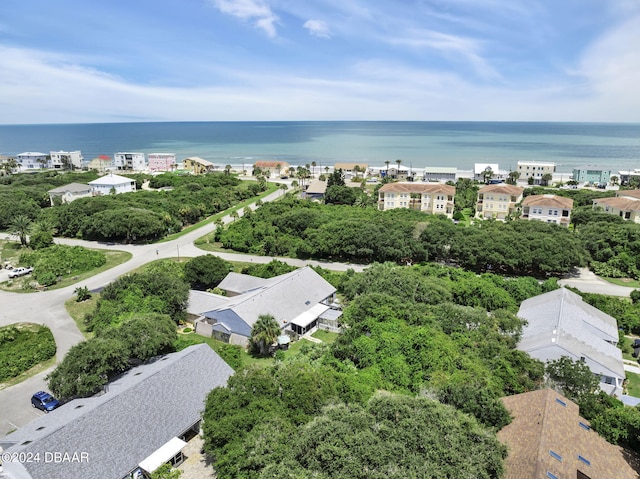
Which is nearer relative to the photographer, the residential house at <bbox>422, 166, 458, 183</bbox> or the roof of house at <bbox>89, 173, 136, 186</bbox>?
the roof of house at <bbox>89, 173, 136, 186</bbox>

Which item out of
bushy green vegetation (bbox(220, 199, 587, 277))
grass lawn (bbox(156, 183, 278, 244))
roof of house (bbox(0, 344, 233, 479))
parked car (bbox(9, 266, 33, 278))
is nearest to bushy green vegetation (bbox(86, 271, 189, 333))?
roof of house (bbox(0, 344, 233, 479))

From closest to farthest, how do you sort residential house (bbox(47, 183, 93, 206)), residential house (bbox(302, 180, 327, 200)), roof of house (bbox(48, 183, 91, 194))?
residential house (bbox(47, 183, 93, 206)) → roof of house (bbox(48, 183, 91, 194)) → residential house (bbox(302, 180, 327, 200))

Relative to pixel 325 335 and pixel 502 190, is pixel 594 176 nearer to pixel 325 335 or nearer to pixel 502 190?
pixel 502 190

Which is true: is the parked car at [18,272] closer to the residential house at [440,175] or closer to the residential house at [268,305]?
the residential house at [268,305]

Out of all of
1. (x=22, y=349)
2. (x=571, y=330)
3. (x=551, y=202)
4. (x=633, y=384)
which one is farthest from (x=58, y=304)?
(x=551, y=202)

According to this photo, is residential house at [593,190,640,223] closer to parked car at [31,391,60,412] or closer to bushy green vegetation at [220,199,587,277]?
bushy green vegetation at [220,199,587,277]

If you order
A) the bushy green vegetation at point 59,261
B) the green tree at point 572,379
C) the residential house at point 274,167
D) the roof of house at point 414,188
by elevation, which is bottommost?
the bushy green vegetation at point 59,261

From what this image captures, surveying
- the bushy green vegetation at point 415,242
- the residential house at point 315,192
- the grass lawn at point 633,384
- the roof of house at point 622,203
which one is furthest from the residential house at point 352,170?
the grass lawn at point 633,384
